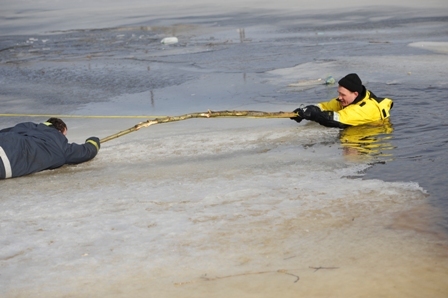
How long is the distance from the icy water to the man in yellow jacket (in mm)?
148

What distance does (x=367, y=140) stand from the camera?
282 inches

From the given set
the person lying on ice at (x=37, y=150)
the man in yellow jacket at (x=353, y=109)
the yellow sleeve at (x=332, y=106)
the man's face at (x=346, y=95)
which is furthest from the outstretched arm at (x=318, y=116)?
the person lying on ice at (x=37, y=150)

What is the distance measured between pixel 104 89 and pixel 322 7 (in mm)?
12990

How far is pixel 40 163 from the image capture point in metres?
6.41

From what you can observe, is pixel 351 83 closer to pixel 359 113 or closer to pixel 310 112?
pixel 359 113

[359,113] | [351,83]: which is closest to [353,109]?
[359,113]

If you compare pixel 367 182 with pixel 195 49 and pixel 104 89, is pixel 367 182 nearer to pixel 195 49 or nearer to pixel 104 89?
pixel 104 89

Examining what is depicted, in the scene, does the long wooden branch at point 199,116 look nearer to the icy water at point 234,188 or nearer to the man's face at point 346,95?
the icy water at point 234,188

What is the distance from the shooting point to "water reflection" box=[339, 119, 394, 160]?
6558 millimetres

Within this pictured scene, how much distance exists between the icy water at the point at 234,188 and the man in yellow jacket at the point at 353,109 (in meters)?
0.15

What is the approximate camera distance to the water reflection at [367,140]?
6558mm

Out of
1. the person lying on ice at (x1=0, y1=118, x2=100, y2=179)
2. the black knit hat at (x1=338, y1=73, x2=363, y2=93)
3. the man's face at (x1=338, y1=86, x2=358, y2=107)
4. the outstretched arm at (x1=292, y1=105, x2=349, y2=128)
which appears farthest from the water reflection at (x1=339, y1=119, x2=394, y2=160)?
the person lying on ice at (x1=0, y1=118, x2=100, y2=179)

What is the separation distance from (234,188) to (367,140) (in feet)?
6.78

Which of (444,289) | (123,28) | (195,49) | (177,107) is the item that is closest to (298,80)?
(177,107)
